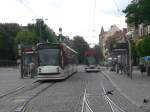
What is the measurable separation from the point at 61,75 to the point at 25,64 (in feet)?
29.8

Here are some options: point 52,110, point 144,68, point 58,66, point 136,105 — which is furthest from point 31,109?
point 144,68

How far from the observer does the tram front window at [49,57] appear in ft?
143

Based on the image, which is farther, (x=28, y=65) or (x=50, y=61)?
(x=28, y=65)

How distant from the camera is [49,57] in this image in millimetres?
43906

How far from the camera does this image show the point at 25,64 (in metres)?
52.3

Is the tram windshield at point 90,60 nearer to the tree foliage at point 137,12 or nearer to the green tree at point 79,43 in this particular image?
the tree foliage at point 137,12

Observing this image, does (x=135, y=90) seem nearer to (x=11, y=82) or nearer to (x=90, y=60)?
(x=11, y=82)

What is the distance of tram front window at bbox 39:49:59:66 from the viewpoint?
43594 mm

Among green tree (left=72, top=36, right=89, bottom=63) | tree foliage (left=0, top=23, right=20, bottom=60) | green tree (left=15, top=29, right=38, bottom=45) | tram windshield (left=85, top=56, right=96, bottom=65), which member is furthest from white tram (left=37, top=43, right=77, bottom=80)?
green tree (left=72, top=36, right=89, bottom=63)

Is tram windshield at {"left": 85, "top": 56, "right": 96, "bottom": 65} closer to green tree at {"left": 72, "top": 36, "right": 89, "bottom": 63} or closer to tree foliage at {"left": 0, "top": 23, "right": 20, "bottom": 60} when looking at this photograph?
tree foliage at {"left": 0, "top": 23, "right": 20, "bottom": 60}

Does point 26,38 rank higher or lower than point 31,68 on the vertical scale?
higher

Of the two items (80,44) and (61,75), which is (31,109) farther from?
(80,44)

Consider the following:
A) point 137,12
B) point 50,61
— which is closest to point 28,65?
point 50,61

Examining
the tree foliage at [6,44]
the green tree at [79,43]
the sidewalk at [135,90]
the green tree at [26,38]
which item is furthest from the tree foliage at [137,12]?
the green tree at [79,43]
